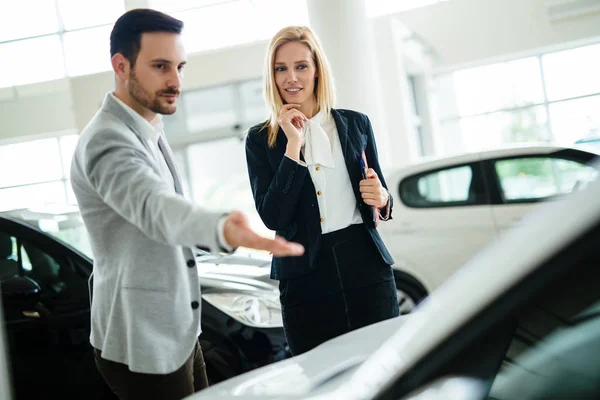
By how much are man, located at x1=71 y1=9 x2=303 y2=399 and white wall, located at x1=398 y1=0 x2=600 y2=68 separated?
11.7 meters

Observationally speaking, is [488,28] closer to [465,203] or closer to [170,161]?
[465,203]

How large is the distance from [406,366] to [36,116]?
2902 mm

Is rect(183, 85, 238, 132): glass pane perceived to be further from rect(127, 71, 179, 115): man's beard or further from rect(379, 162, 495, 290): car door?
rect(127, 71, 179, 115): man's beard

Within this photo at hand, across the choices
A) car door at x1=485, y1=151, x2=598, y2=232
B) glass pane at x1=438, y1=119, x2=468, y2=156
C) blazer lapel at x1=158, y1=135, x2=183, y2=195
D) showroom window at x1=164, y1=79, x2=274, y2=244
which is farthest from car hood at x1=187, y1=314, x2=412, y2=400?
glass pane at x1=438, y1=119, x2=468, y2=156

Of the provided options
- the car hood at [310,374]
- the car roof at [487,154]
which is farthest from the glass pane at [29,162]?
the car roof at [487,154]

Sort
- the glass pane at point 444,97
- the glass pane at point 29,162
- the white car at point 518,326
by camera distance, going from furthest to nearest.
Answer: the glass pane at point 444,97 → the glass pane at point 29,162 → the white car at point 518,326

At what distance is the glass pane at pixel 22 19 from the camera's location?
3.11 meters

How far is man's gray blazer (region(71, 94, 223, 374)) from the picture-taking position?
1.62 metres

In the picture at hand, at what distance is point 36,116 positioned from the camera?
3482 mm

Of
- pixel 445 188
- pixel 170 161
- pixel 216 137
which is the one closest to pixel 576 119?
pixel 216 137

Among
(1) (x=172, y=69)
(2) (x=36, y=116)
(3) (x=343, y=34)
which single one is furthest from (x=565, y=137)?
(1) (x=172, y=69)

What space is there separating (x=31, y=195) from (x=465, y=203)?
327cm

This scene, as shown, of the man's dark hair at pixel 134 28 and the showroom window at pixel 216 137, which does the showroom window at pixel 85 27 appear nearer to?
the man's dark hair at pixel 134 28

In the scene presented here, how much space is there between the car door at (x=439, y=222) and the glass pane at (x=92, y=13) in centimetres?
260
